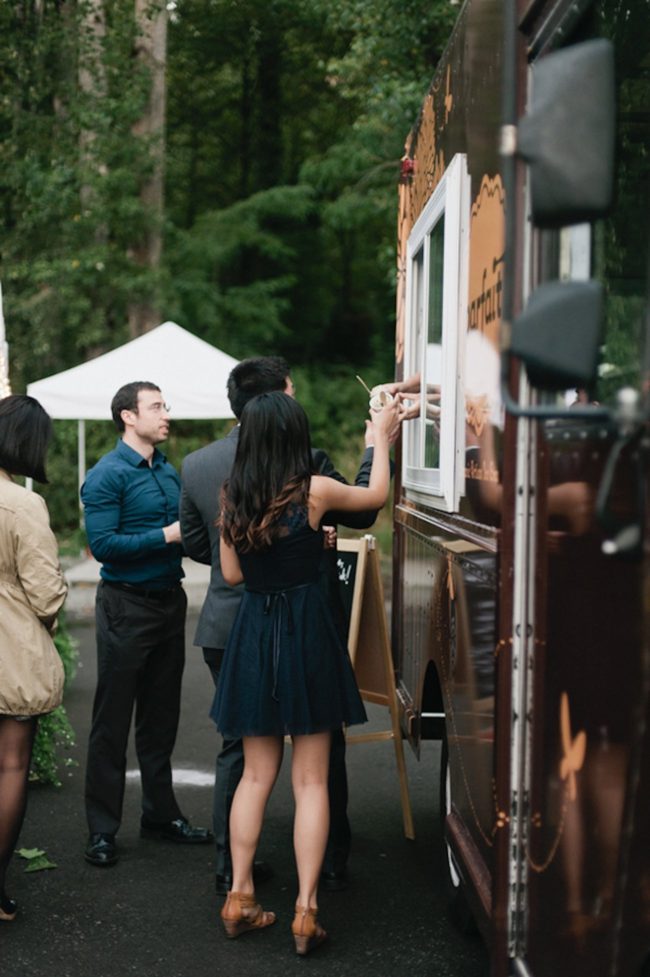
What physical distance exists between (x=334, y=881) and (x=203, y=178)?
2467 cm

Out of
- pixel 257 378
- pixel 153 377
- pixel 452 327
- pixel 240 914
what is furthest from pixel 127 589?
pixel 153 377

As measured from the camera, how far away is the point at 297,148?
28797mm

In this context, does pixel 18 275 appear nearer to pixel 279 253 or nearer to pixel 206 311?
pixel 206 311

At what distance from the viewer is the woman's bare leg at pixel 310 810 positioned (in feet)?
14.1

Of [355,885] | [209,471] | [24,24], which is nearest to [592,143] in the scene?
[209,471]

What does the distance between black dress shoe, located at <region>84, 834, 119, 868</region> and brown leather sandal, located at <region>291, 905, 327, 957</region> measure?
4.04ft

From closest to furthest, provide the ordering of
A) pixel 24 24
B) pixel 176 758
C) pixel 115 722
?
pixel 115 722, pixel 176 758, pixel 24 24

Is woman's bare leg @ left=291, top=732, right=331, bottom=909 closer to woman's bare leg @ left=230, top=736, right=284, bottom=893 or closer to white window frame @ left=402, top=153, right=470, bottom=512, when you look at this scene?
woman's bare leg @ left=230, top=736, right=284, bottom=893

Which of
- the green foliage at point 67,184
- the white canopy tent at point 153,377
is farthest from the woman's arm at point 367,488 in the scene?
the green foliage at point 67,184

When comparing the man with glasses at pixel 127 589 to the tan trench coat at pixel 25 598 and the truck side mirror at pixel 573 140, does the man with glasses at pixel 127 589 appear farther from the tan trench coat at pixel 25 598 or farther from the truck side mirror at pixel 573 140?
the truck side mirror at pixel 573 140

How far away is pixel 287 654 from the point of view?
4320 mm

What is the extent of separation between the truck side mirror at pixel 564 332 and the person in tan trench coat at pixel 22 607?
2746mm

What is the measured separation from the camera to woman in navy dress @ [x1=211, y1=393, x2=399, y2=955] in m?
4.28

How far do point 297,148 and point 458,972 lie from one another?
2630cm
